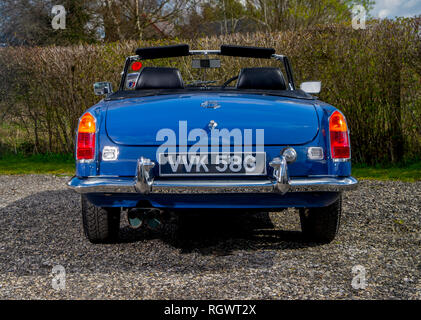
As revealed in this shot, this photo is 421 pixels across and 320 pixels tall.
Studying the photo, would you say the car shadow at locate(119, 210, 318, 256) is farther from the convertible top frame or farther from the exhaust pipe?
the convertible top frame

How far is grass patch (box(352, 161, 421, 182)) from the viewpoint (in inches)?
345

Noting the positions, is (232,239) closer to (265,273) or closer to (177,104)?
(265,273)

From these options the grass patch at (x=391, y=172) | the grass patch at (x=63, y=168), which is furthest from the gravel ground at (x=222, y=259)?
the grass patch at (x=63, y=168)

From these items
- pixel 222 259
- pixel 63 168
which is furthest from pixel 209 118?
pixel 63 168

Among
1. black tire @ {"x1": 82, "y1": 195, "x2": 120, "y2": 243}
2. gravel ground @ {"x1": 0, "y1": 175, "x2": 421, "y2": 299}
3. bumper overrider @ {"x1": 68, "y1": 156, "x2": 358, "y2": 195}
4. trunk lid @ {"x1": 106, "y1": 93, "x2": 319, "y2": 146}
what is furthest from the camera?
black tire @ {"x1": 82, "y1": 195, "x2": 120, "y2": 243}

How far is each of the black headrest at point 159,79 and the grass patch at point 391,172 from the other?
5150 millimetres

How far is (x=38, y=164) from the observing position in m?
11.5

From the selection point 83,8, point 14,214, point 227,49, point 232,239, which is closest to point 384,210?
point 232,239

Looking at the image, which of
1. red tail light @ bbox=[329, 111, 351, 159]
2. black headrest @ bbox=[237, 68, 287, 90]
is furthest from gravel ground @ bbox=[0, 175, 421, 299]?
black headrest @ bbox=[237, 68, 287, 90]

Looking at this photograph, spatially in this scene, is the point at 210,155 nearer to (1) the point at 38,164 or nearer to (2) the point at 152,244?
(2) the point at 152,244

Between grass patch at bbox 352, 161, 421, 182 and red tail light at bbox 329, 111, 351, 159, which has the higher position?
red tail light at bbox 329, 111, 351, 159

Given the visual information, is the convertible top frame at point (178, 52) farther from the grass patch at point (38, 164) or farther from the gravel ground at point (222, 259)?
the grass patch at point (38, 164)

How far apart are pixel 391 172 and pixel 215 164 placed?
21.1ft

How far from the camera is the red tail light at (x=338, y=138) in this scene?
3787 mm
